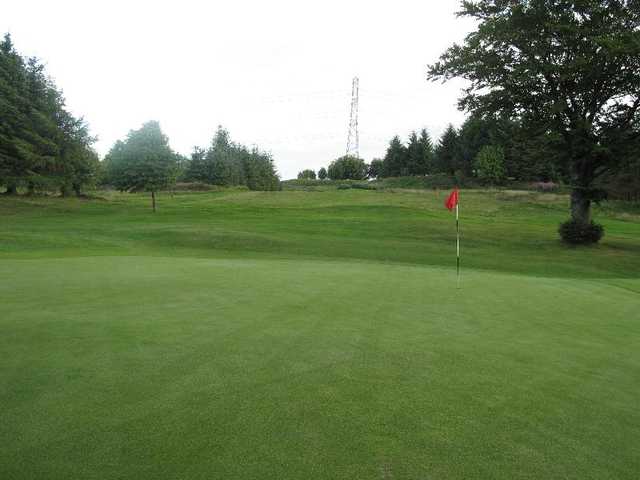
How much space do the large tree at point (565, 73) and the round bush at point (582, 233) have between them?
46 centimetres

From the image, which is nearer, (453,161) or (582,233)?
(582,233)

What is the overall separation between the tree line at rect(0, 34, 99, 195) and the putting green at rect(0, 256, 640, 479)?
41701 mm

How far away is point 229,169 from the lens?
288 feet

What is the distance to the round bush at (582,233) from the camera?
26.1m

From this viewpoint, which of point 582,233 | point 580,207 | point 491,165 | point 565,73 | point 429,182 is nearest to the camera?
point 565,73

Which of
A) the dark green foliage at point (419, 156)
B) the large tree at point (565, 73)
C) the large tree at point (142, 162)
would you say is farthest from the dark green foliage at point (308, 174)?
the large tree at point (565, 73)

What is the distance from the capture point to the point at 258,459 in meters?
2.99

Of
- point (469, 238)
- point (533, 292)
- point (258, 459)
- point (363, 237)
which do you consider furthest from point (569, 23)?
point (258, 459)

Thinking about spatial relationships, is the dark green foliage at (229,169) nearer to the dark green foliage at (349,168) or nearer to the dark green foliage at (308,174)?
the dark green foliage at (349,168)

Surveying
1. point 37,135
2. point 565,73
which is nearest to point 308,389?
point 565,73

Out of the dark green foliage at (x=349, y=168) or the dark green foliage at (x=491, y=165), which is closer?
the dark green foliage at (x=491, y=165)

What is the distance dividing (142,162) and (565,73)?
2958cm

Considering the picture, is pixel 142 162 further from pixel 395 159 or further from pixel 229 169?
pixel 395 159

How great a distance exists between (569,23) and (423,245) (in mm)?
11986
